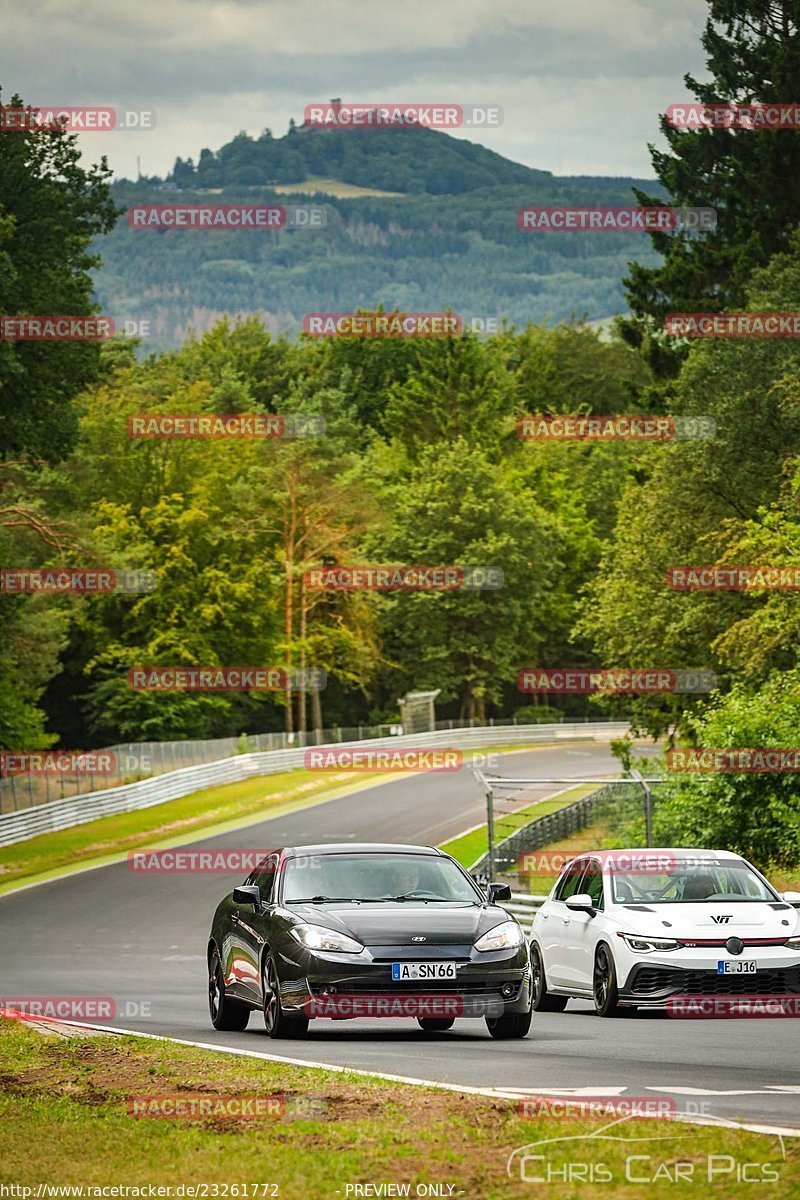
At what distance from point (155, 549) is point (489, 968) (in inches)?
3030

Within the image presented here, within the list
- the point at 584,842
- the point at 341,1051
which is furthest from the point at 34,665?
the point at 341,1051

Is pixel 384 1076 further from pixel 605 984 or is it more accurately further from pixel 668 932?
pixel 605 984

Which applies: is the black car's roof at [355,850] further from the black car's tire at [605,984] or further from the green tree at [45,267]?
the green tree at [45,267]

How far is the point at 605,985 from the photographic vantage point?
674 inches

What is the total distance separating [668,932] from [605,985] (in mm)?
990

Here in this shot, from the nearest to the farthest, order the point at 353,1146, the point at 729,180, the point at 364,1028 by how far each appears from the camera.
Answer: the point at 353,1146 < the point at 364,1028 < the point at 729,180

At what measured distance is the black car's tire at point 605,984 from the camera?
1686 cm

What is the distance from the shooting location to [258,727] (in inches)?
3967

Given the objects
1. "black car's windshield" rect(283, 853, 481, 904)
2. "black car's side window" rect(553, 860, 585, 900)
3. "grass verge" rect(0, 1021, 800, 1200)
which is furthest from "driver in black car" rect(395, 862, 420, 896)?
"grass verge" rect(0, 1021, 800, 1200)

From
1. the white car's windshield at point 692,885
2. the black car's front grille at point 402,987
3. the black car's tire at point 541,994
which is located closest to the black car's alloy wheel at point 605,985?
the white car's windshield at point 692,885

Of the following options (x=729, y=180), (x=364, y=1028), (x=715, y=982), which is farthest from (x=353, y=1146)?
(x=729, y=180)

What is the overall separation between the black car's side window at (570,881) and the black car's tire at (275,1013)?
4.36 metres

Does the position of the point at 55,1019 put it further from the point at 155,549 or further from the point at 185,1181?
the point at 155,549

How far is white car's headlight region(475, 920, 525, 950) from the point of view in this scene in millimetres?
14195
